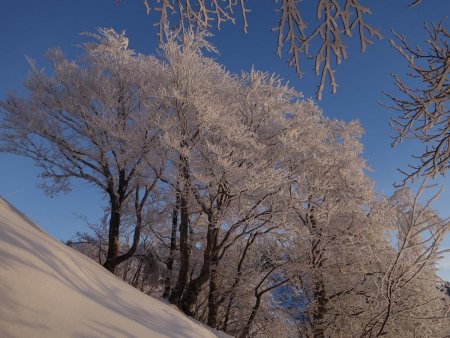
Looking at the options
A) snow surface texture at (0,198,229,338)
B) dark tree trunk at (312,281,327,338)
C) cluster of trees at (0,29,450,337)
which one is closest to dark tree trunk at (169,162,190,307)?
cluster of trees at (0,29,450,337)

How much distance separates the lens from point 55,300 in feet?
7.77

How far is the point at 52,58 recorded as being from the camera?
12.6 metres

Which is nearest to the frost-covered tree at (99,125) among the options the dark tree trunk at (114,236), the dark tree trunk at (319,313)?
the dark tree trunk at (114,236)

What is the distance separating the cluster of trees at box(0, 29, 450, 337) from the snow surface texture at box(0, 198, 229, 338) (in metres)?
5.96

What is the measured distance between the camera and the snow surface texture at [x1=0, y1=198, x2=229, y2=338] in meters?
2.04

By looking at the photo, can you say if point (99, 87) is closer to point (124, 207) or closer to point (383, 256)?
point (124, 207)

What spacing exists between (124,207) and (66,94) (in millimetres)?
4468

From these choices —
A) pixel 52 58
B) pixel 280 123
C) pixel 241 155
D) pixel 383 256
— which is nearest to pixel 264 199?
pixel 241 155

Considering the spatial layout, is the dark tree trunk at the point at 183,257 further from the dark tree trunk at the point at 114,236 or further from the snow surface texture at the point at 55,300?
the snow surface texture at the point at 55,300

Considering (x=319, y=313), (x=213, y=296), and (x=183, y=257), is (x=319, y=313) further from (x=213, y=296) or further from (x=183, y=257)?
(x=183, y=257)

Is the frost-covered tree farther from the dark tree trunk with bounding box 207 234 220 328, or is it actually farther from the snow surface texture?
the snow surface texture

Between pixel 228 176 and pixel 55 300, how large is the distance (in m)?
7.15

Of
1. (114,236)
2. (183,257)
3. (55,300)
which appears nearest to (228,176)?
(183,257)

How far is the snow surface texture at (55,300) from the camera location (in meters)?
2.04
